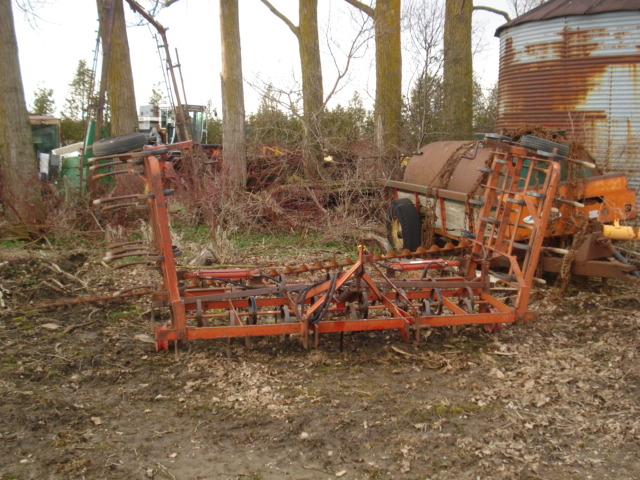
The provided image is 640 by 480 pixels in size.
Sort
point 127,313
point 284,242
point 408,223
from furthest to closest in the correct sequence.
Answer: point 284,242 → point 408,223 → point 127,313

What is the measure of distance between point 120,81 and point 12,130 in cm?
357

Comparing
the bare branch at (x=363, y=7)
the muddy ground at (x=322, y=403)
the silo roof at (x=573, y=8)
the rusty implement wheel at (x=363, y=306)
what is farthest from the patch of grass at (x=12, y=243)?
the silo roof at (x=573, y=8)

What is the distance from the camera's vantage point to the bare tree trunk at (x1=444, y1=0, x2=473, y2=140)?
44.5ft

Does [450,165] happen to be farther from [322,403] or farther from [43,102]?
[43,102]

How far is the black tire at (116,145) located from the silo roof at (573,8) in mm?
7506

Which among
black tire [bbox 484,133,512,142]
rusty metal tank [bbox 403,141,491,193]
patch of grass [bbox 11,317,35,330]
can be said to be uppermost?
black tire [bbox 484,133,512,142]

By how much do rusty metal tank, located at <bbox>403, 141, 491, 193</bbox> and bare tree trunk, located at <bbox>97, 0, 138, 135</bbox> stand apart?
6.93 metres

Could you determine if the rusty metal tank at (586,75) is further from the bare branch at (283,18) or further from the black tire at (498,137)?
the bare branch at (283,18)

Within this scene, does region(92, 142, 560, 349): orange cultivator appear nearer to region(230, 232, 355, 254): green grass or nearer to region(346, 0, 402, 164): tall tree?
region(230, 232, 355, 254): green grass

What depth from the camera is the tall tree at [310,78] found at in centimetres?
1228

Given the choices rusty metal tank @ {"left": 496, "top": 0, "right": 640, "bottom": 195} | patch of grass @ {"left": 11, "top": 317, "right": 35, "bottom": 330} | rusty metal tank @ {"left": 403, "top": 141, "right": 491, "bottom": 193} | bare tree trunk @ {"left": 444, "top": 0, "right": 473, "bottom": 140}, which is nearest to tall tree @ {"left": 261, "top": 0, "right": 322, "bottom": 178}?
bare tree trunk @ {"left": 444, "top": 0, "right": 473, "bottom": 140}

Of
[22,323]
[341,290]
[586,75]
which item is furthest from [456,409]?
[586,75]

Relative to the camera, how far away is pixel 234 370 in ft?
15.7

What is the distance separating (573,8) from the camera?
969 centimetres
